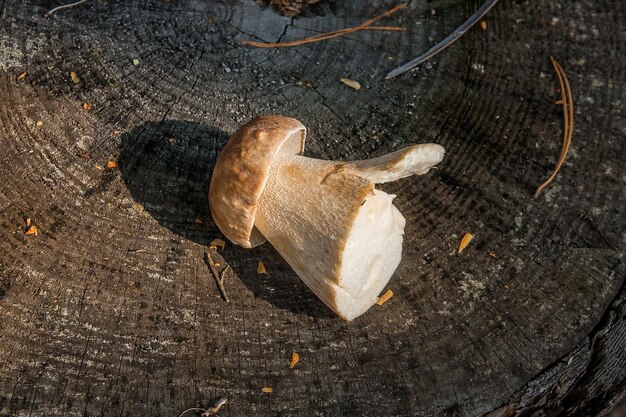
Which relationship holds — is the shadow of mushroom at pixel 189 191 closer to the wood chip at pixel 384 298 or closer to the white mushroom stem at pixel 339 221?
the white mushroom stem at pixel 339 221

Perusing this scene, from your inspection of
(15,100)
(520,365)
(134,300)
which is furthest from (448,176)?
(15,100)

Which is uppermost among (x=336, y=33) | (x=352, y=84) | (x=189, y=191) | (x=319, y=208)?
(x=336, y=33)

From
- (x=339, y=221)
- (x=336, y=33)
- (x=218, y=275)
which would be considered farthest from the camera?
(x=336, y=33)

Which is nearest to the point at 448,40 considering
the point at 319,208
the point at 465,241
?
the point at 465,241

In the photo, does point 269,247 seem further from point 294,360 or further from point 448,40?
point 448,40

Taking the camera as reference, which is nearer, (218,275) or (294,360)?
(294,360)

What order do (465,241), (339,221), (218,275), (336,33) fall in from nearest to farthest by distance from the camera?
(339,221), (218,275), (465,241), (336,33)
